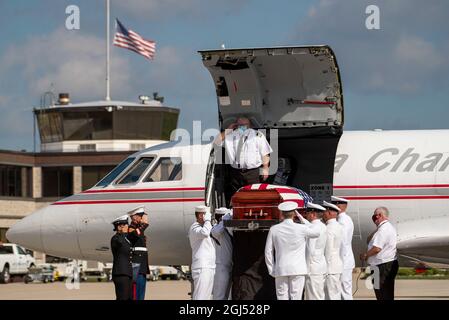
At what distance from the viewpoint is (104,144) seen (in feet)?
217

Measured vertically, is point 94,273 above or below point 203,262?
below

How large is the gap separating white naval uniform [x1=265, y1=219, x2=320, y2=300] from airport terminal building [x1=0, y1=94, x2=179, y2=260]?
48.4 m

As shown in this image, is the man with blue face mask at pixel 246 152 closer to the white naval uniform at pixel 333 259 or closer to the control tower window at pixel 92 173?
the white naval uniform at pixel 333 259

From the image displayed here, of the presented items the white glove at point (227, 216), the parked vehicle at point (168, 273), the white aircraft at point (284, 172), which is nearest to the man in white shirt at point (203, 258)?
the white glove at point (227, 216)

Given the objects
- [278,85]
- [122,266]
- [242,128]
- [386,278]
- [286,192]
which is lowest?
[386,278]

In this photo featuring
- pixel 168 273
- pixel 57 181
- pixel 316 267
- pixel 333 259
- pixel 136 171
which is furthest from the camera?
pixel 57 181

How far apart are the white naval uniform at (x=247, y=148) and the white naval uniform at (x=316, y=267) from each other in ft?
6.91

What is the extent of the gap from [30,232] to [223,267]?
611 cm

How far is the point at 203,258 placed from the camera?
18781mm

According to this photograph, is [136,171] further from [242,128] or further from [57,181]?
A: [57,181]

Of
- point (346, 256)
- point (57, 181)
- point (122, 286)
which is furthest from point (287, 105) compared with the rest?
point (57, 181)
